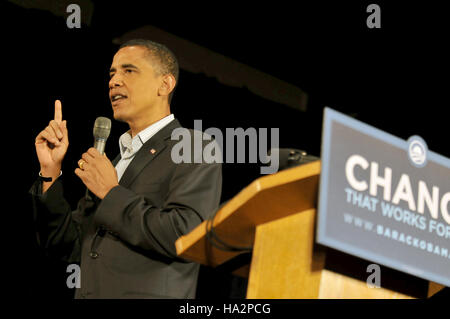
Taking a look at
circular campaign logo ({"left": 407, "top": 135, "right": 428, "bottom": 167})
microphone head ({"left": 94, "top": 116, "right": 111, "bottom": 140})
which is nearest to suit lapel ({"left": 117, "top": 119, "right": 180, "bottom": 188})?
microphone head ({"left": 94, "top": 116, "right": 111, "bottom": 140})

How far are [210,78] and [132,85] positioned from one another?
254 cm

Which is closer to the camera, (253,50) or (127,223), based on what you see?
(127,223)

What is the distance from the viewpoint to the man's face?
6.41ft

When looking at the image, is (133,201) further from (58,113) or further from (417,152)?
(417,152)

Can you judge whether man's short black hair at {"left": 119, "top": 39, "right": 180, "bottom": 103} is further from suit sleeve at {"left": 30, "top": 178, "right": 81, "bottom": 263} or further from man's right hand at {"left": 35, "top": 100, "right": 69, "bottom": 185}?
suit sleeve at {"left": 30, "top": 178, "right": 81, "bottom": 263}

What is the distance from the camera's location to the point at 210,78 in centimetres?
450

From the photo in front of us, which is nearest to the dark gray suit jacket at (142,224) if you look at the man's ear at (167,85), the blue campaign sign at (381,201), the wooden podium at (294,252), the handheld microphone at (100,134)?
the handheld microphone at (100,134)

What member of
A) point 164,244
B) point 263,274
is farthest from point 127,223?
point 263,274

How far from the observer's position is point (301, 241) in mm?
1037

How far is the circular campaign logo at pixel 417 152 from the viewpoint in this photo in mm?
1071

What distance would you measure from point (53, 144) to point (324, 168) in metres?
1.12

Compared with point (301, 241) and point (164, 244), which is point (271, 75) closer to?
point (164, 244)

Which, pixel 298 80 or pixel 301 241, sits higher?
pixel 298 80

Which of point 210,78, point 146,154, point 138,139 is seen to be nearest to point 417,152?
point 146,154
